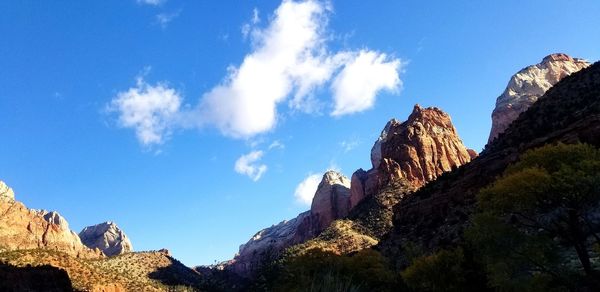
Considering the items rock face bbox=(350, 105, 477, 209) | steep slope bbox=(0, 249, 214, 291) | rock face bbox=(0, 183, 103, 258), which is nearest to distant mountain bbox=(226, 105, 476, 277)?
rock face bbox=(350, 105, 477, 209)

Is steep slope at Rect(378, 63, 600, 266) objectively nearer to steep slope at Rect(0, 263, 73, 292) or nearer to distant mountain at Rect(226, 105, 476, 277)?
distant mountain at Rect(226, 105, 476, 277)

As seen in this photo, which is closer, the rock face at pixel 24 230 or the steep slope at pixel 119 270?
the steep slope at pixel 119 270

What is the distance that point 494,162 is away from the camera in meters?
74.7

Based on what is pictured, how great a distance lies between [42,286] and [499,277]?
77.9 metres

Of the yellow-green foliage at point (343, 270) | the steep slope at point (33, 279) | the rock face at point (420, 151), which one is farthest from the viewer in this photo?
the rock face at point (420, 151)

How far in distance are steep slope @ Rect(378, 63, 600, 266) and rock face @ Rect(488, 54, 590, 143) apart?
9692 cm

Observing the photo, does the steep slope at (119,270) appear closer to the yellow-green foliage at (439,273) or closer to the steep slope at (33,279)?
the steep slope at (33,279)

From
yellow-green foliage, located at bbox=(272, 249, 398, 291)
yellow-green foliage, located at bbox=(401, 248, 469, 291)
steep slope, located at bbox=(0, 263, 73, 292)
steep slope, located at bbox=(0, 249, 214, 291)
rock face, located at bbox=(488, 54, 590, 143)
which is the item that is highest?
rock face, located at bbox=(488, 54, 590, 143)

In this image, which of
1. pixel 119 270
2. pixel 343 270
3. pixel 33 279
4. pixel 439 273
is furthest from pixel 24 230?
pixel 439 273

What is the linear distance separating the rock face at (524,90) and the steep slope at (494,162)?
9692cm

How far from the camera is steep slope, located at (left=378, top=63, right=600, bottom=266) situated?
63344 millimetres

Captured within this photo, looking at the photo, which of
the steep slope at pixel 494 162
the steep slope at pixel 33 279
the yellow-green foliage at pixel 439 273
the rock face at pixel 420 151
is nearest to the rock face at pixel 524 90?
the rock face at pixel 420 151

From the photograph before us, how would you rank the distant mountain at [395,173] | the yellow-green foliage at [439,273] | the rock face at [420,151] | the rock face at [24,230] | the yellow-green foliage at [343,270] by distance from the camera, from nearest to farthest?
the yellow-green foliage at [439,273] → the yellow-green foliage at [343,270] → the distant mountain at [395,173] → the rock face at [420,151] → the rock face at [24,230]

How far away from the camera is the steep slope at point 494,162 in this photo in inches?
2494
